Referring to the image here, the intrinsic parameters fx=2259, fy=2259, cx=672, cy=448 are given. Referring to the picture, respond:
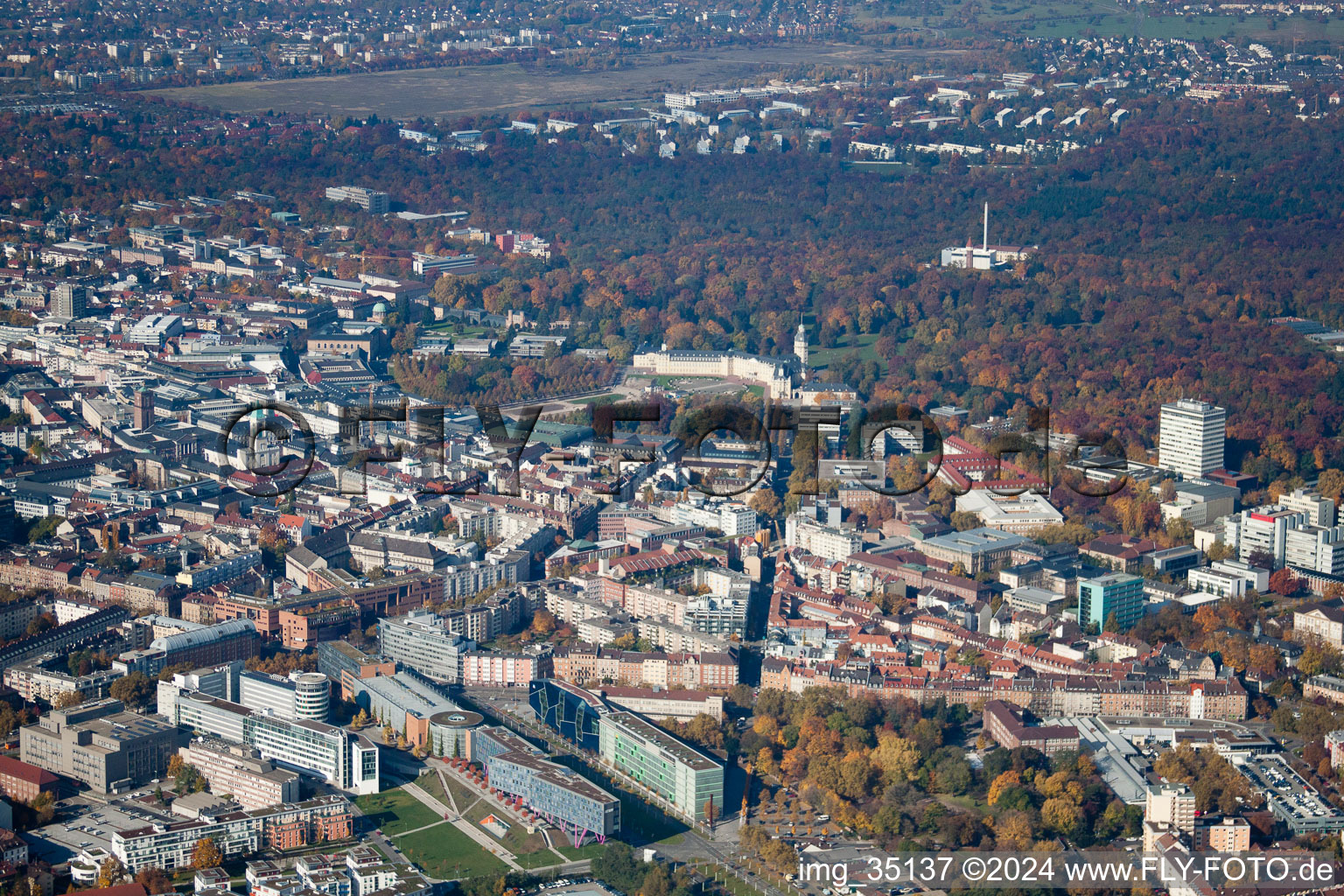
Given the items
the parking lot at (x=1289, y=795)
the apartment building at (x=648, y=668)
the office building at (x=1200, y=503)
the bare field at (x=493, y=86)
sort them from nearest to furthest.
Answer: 1. the parking lot at (x=1289, y=795)
2. the apartment building at (x=648, y=668)
3. the office building at (x=1200, y=503)
4. the bare field at (x=493, y=86)

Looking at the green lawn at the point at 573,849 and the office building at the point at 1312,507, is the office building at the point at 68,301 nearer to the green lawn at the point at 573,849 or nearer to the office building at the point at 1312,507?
the office building at the point at 1312,507

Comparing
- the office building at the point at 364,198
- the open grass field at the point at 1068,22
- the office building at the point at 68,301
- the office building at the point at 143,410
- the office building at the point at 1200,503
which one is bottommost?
the office building at the point at 1200,503

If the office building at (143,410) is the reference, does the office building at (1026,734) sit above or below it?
below

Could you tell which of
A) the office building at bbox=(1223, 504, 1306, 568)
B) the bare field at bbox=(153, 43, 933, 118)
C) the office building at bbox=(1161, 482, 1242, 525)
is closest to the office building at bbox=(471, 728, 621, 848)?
the office building at bbox=(1223, 504, 1306, 568)

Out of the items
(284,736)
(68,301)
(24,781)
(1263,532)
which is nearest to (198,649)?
(284,736)

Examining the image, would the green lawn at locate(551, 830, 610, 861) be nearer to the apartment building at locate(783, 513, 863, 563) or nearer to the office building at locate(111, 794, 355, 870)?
the office building at locate(111, 794, 355, 870)

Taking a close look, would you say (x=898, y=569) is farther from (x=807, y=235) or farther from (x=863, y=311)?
(x=807, y=235)

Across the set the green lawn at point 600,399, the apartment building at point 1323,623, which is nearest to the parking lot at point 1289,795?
the apartment building at point 1323,623
